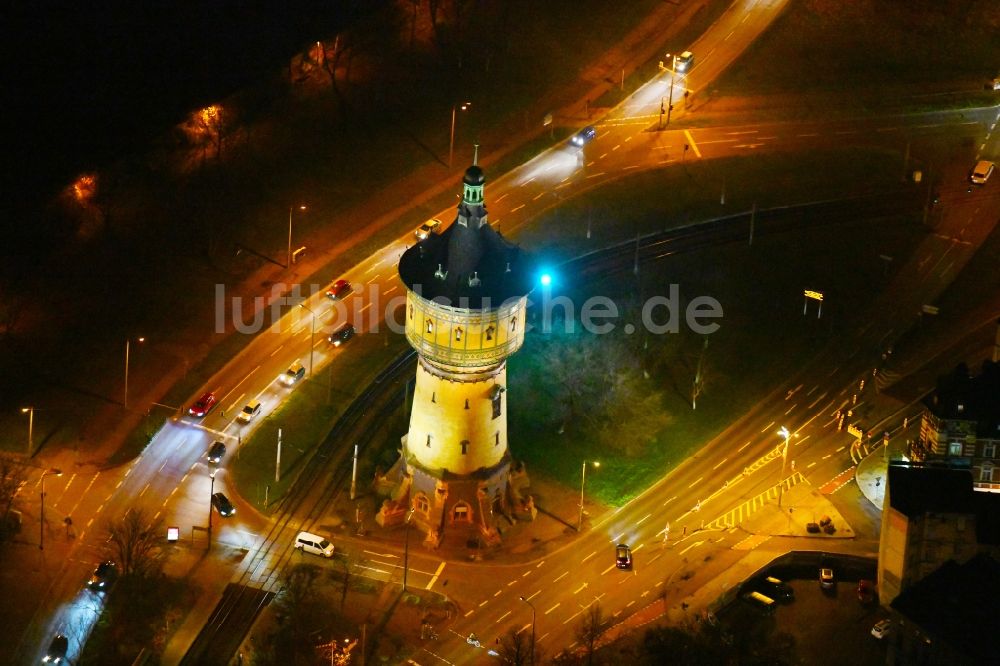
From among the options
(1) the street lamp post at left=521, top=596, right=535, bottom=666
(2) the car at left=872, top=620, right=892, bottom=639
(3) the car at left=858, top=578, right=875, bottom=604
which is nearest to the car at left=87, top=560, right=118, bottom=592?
(1) the street lamp post at left=521, top=596, right=535, bottom=666

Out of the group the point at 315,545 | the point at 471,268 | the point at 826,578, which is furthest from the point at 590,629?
the point at 471,268

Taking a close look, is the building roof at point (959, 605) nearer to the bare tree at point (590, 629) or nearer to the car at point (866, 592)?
the car at point (866, 592)

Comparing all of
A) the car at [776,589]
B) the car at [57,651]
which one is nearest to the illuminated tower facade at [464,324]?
the car at [776,589]

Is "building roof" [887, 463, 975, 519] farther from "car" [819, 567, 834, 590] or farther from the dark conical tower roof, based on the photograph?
the dark conical tower roof

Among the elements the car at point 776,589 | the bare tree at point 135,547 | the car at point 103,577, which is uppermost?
the car at point 776,589

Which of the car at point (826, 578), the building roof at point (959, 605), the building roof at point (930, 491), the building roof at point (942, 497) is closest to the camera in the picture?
the building roof at point (959, 605)

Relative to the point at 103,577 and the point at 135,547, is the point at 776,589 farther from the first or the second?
the point at 103,577

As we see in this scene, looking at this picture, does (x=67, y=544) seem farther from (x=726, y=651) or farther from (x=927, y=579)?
(x=927, y=579)
